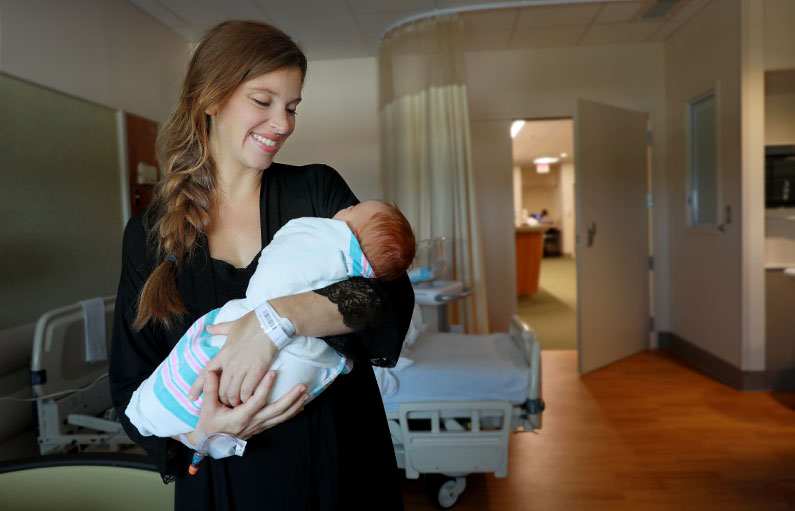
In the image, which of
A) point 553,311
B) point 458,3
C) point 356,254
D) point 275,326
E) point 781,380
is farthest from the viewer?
point 553,311

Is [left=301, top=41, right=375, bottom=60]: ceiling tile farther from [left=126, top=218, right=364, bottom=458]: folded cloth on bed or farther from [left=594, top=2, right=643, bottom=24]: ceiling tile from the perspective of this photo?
[left=126, top=218, right=364, bottom=458]: folded cloth on bed

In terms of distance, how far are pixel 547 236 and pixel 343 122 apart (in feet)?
38.2

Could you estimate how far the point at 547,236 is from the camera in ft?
51.6

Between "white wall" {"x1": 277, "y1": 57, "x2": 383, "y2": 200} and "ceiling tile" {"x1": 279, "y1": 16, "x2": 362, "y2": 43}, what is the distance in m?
0.54

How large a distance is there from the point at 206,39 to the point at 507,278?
4356mm

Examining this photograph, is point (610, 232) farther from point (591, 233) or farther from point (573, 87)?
point (573, 87)

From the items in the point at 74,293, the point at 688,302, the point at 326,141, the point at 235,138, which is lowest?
the point at 688,302

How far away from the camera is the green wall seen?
8.48ft

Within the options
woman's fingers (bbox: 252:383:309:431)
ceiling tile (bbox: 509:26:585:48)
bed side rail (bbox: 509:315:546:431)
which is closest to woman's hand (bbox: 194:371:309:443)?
woman's fingers (bbox: 252:383:309:431)

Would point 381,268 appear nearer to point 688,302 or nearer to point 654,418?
point 654,418

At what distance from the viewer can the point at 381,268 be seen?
0.87m

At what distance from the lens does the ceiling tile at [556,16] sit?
396cm

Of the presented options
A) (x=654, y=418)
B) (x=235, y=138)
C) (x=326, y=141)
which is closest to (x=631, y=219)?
(x=654, y=418)

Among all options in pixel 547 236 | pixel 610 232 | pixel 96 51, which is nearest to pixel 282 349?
pixel 96 51
